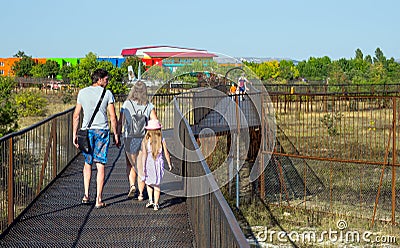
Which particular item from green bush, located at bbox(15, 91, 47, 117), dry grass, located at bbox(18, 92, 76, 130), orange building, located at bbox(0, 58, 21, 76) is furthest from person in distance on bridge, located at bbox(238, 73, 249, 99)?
orange building, located at bbox(0, 58, 21, 76)

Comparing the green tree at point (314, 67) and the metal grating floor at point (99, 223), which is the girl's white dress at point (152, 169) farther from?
the green tree at point (314, 67)

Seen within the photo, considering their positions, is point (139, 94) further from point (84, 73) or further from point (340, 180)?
point (84, 73)

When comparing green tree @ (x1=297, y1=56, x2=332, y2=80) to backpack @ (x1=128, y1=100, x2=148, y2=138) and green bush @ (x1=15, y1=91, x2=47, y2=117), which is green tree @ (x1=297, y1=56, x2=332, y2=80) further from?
backpack @ (x1=128, y1=100, x2=148, y2=138)

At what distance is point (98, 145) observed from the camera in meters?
8.81

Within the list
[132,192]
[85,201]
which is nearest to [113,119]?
[85,201]

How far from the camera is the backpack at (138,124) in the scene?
905cm

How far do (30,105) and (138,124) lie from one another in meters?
30.5

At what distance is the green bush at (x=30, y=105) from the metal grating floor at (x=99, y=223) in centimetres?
2813

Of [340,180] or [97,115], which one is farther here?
[340,180]

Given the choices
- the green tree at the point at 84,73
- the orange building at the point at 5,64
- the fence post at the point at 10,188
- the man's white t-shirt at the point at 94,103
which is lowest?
the fence post at the point at 10,188

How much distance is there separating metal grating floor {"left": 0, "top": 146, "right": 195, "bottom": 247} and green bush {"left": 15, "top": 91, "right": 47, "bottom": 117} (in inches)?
1108

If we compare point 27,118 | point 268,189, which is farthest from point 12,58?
point 268,189

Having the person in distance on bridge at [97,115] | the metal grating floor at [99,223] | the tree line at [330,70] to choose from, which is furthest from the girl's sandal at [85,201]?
the tree line at [330,70]

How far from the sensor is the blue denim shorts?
8.73 meters
